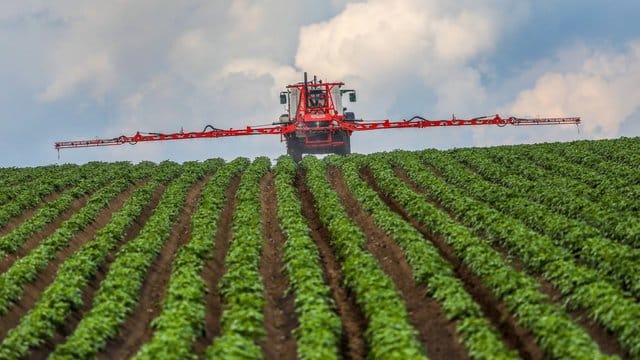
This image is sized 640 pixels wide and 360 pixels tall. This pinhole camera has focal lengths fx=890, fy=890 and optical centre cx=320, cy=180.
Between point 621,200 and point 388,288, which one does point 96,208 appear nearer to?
point 388,288

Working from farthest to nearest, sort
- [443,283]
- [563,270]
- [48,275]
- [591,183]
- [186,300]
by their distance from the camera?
[591,183] < [48,275] < [563,270] < [443,283] < [186,300]

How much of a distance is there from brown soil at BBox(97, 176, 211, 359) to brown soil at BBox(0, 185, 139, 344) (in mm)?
2561

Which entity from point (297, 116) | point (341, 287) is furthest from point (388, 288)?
point (297, 116)

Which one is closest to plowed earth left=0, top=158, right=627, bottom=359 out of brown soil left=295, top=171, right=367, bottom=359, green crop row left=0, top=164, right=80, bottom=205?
brown soil left=295, top=171, right=367, bottom=359

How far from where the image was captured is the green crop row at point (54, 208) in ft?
85.1

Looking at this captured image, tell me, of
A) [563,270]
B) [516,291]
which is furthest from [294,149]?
[516,291]

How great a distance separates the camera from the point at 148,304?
20234 millimetres

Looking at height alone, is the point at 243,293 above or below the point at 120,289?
below

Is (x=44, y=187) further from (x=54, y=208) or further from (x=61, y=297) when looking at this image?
(x=61, y=297)

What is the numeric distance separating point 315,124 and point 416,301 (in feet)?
99.3

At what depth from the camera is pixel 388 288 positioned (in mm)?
18672

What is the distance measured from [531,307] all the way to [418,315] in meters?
2.49

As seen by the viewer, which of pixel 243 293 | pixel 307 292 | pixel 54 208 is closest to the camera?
pixel 307 292

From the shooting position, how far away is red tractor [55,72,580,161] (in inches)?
1919
